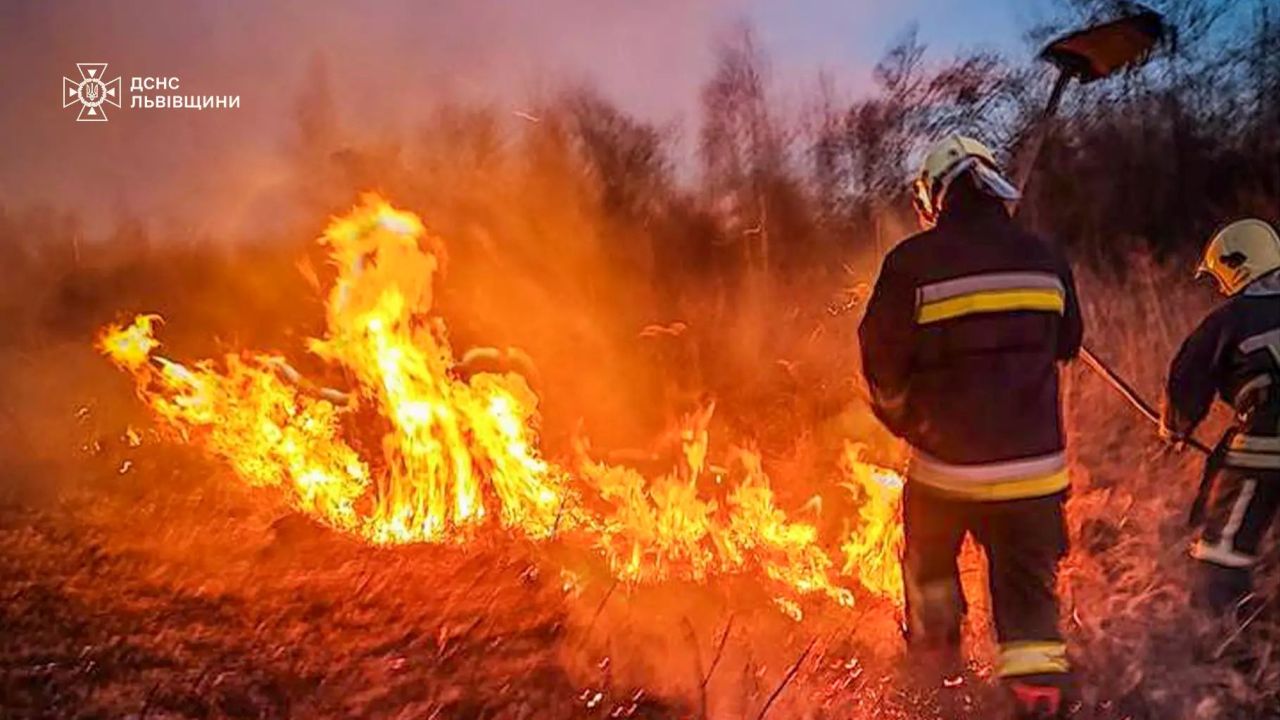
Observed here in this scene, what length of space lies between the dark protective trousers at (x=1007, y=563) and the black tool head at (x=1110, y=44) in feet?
6.46

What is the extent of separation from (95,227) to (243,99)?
0.79 metres

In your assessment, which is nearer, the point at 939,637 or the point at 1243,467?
the point at 939,637

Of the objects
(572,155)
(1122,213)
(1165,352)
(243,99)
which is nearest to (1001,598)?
(1165,352)

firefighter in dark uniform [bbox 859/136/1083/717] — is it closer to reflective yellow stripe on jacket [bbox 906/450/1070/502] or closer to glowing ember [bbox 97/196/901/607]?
reflective yellow stripe on jacket [bbox 906/450/1070/502]

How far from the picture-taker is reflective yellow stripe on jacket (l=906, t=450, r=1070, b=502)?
377cm

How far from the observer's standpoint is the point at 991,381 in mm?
3760

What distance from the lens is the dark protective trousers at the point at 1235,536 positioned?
4.42 meters

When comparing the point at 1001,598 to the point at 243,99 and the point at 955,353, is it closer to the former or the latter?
the point at 955,353

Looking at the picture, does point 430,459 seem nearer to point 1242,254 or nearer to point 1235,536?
point 1235,536

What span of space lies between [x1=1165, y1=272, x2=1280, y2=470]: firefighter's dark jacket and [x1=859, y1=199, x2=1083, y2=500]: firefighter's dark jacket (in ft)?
3.59

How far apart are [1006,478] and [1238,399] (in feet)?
4.67

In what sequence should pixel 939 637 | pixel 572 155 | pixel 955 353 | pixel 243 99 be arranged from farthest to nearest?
pixel 572 155, pixel 243 99, pixel 939 637, pixel 955 353

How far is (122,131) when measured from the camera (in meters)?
4.28

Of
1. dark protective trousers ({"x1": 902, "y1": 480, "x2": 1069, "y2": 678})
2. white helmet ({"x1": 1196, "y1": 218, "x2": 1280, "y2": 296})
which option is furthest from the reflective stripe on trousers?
white helmet ({"x1": 1196, "y1": 218, "x2": 1280, "y2": 296})
